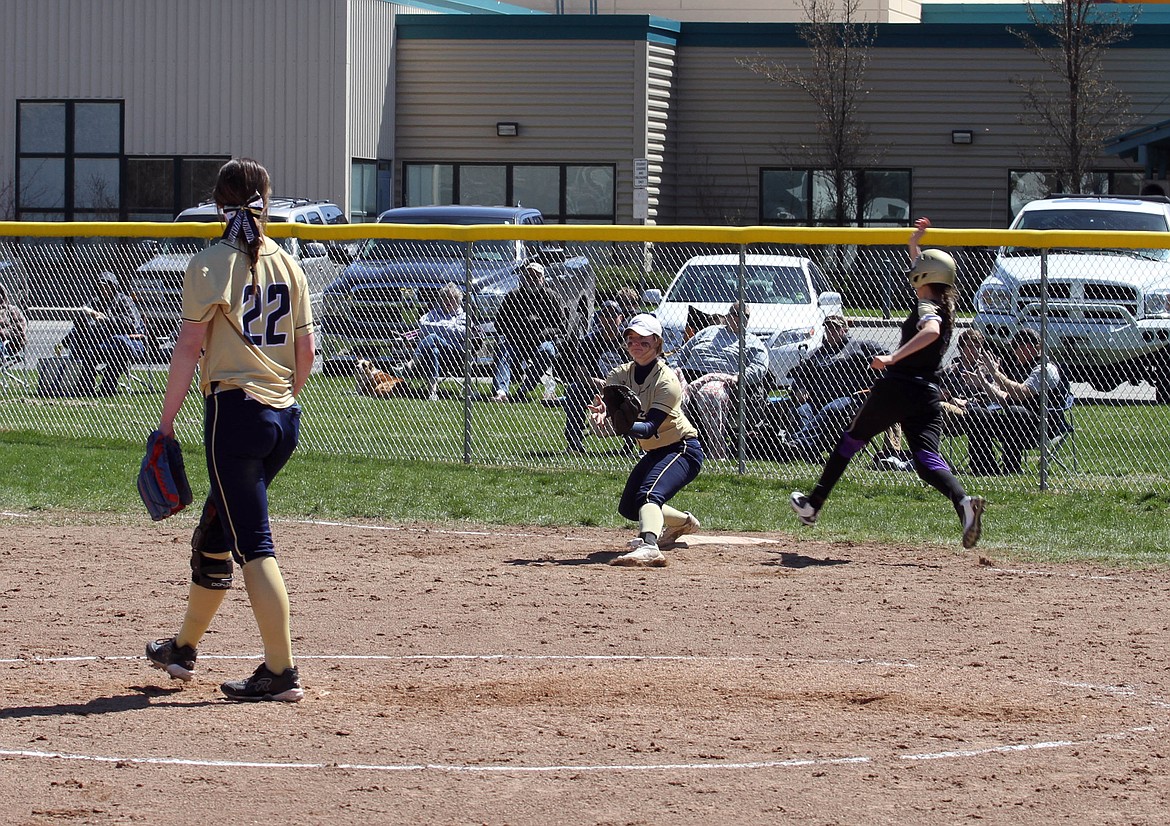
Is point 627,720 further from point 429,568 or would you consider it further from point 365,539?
point 365,539

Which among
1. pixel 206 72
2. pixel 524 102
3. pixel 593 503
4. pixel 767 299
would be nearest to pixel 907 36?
pixel 524 102

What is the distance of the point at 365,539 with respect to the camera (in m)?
10.3

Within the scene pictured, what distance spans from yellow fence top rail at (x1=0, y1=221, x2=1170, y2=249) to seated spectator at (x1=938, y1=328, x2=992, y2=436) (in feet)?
2.49

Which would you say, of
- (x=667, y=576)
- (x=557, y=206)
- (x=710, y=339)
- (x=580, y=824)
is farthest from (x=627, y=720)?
(x=557, y=206)

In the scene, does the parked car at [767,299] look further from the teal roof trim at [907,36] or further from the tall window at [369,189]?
the teal roof trim at [907,36]

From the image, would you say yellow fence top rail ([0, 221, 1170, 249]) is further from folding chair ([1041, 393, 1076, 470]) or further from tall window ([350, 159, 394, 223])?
tall window ([350, 159, 394, 223])

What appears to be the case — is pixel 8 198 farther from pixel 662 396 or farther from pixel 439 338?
pixel 662 396

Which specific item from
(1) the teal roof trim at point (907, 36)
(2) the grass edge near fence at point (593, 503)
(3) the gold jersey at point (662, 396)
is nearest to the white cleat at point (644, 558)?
(3) the gold jersey at point (662, 396)

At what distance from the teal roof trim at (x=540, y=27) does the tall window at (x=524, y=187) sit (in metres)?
2.58

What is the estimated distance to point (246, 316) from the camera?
19.5ft

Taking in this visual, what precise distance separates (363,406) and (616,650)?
710 centimetres

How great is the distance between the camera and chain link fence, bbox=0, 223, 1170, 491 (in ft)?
40.1

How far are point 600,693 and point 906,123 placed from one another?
27717mm

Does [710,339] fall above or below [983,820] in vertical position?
above
